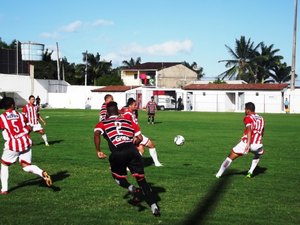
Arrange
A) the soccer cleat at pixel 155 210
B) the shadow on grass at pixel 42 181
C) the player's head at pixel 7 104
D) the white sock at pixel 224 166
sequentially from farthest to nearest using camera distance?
the white sock at pixel 224 166, the shadow on grass at pixel 42 181, the player's head at pixel 7 104, the soccer cleat at pixel 155 210

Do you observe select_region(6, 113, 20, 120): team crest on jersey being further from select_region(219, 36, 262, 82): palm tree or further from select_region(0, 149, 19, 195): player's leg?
select_region(219, 36, 262, 82): palm tree

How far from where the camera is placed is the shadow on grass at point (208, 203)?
7039 mm

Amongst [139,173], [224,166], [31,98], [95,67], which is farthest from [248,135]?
[95,67]

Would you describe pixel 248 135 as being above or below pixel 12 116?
below

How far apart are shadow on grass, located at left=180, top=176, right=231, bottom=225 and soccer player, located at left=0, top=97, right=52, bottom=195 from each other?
2.90m

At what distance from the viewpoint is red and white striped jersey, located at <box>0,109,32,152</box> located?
8.66 metres

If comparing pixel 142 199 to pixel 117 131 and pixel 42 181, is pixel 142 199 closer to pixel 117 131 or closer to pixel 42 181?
pixel 117 131

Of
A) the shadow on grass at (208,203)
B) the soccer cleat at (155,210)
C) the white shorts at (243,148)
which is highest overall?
the white shorts at (243,148)

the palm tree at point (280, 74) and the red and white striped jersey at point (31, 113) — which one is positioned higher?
the palm tree at point (280, 74)

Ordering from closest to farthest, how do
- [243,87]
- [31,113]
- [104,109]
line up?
[104,109] < [31,113] < [243,87]

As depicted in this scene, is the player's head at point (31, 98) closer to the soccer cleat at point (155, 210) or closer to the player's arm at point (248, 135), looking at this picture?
the player's arm at point (248, 135)

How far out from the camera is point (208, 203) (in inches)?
322

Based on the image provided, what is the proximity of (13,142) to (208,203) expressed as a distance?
3.83 meters

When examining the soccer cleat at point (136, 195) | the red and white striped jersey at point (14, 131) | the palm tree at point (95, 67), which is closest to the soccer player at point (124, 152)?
the soccer cleat at point (136, 195)
